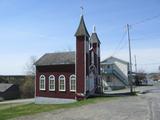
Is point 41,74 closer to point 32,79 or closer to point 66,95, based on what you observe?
point 66,95

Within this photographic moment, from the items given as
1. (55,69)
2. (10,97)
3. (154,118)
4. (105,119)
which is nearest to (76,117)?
(105,119)

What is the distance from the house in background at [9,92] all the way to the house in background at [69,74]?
3643cm

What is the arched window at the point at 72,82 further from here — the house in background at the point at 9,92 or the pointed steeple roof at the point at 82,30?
the house in background at the point at 9,92

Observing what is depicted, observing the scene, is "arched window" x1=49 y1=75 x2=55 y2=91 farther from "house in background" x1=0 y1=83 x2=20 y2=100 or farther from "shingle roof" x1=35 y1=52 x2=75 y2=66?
"house in background" x1=0 y1=83 x2=20 y2=100

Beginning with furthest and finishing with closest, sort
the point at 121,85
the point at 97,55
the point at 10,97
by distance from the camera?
the point at 10,97 < the point at 121,85 < the point at 97,55

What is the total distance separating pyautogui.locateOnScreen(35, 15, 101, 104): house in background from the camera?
120 ft

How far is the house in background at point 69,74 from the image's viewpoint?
36.7 meters

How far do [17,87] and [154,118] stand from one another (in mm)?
68017

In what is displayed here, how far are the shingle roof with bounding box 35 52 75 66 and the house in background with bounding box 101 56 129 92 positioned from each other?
2361cm

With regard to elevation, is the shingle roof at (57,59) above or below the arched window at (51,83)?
above

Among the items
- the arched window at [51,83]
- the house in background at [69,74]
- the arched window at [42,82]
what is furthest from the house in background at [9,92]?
the arched window at [51,83]

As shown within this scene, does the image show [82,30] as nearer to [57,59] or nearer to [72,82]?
[57,59]

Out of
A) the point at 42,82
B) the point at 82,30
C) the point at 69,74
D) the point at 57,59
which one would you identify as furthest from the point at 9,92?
the point at 82,30

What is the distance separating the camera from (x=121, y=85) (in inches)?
2662
